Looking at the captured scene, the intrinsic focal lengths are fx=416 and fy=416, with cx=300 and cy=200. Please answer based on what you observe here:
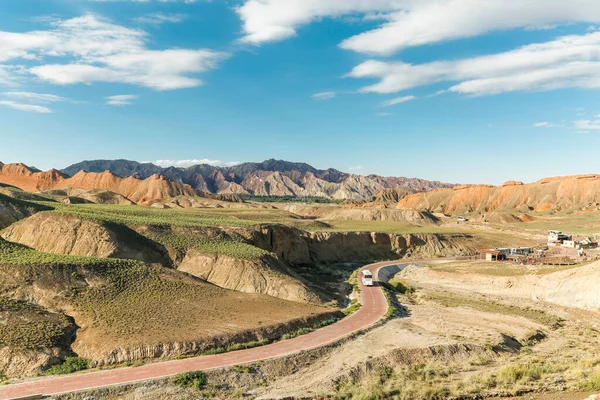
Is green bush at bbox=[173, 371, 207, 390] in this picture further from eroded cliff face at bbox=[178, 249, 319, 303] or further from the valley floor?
eroded cliff face at bbox=[178, 249, 319, 303]

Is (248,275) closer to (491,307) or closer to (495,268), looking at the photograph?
(491,307)

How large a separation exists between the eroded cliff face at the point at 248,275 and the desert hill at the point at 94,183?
13828 centimetres

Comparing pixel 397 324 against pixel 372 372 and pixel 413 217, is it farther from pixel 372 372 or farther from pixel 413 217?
pixel 413 217

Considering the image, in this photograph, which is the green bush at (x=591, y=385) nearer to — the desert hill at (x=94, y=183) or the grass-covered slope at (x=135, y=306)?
the grass-covered slope at (x=135, y=306)

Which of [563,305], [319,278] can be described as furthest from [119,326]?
[563,305]

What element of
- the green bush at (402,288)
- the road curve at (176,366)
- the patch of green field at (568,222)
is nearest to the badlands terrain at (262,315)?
the green bush at (402,288)

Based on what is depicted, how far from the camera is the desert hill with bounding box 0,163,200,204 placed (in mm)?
180525

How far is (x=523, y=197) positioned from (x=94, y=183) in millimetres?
188869

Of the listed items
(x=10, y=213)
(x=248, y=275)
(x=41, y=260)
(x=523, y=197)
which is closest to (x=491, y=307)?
(x=248, y=275)

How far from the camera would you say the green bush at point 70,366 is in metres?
22.7

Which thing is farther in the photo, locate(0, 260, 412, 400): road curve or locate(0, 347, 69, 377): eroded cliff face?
locate(0, 347, 69, 377): eroded cliff face

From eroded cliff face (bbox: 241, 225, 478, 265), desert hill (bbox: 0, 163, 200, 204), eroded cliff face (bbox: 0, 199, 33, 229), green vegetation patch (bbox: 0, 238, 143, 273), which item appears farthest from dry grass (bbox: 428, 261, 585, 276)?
desert hill (bbox: 0, 163, 200, 204)

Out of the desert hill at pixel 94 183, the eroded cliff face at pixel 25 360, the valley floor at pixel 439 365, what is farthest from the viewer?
the desert hill at pixel 94 183

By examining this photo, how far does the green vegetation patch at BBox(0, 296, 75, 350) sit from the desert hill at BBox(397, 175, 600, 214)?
16583cm
